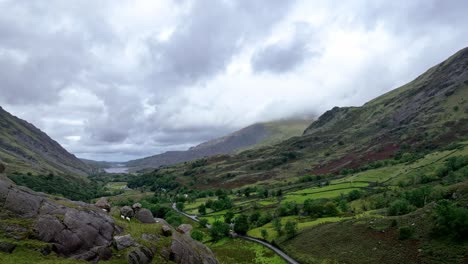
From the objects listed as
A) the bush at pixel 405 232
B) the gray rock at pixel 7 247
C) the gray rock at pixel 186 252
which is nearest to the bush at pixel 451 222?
the bush at pixel 405 232

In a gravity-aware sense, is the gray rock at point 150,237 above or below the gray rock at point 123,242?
below

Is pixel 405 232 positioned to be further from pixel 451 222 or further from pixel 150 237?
pixel 150 237

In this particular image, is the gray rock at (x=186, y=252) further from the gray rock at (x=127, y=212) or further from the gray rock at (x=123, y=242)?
the gray rock at (x=127, y=212)

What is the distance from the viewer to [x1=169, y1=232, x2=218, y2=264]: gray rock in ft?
174

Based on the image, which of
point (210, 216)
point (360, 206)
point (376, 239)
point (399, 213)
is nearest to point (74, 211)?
point (376, 239)

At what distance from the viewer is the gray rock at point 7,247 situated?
39.2 m

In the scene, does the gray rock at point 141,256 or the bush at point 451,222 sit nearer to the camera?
the gray rock at point 141,256

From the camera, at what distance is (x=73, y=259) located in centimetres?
4203

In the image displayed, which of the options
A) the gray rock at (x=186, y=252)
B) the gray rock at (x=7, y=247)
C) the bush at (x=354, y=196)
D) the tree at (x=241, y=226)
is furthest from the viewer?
the bush at (x=354, y=196)

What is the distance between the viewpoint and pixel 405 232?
287 ft

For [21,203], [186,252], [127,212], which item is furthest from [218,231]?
[21,203]

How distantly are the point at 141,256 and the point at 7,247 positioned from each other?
16.0m

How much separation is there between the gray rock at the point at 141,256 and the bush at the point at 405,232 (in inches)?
2684

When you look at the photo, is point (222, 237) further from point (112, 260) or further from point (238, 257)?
point (112, 260)
